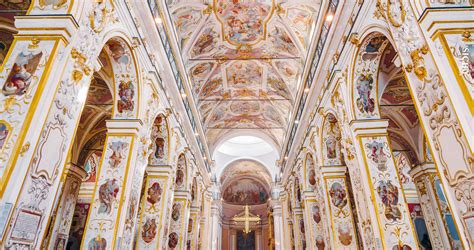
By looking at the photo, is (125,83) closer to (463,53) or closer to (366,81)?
(366,81)

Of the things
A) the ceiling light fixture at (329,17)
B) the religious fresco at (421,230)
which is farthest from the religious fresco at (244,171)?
the ceiling light fixture at (329,17)

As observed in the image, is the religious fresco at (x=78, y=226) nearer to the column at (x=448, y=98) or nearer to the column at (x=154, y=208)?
the column at (x=154, y=208)

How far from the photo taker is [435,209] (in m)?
12.5

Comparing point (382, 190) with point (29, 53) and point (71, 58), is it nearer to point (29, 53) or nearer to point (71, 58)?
point (71, 58)

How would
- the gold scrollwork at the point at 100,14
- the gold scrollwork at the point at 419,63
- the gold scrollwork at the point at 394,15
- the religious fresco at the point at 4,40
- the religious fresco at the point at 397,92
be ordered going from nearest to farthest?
the gold scrollwork at the point at 419,63 < the gold scrollwork at the point at 394,15 < the gold scrollwork at the point at 100,14 < the religious fresco at the point at 4,40 < the religious fresco at the point at 397,92

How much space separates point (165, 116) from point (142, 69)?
2419 millimetres

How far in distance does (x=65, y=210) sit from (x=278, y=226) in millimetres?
16812

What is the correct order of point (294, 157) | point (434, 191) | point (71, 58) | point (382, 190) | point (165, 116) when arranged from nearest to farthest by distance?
point (71, 58) < point (382, 190) < point (165, 116) < point (434, 191) < point (294, 157)

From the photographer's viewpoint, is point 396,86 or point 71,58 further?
point 396,86

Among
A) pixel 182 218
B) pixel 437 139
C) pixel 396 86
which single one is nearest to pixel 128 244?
pixel 182 218

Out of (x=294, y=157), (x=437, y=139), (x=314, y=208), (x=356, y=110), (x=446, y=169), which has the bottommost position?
(x=446, y=169)

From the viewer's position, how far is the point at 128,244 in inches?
281

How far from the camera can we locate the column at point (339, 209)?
30.4ft

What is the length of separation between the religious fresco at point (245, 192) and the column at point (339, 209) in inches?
1027
